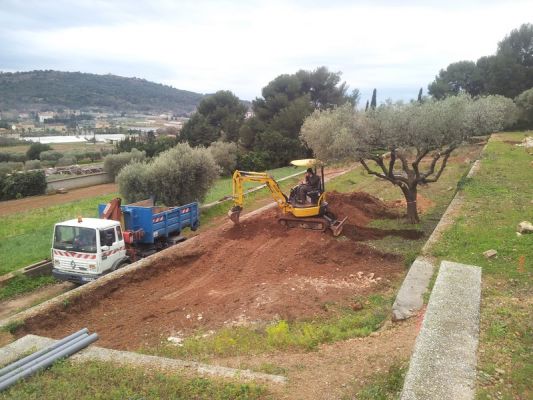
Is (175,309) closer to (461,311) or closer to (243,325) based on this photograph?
(243,325)

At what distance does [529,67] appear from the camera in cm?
5481

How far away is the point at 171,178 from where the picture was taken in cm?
2206

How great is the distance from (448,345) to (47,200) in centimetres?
3618

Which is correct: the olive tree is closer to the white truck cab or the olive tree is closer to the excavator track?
the excavator track

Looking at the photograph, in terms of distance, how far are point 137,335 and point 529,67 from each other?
60.5 meters

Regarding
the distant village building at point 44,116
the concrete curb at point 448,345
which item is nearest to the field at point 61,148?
the concrete curb at point 448,345

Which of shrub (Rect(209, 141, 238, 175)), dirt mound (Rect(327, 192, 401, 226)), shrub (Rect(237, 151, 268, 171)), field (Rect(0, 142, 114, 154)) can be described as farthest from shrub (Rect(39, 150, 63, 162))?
dirt mound (Rect(327, 192, 401, 226))

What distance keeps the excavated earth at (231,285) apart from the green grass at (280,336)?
0.46 metres

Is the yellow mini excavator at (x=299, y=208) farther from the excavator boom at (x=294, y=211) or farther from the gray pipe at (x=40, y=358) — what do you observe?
the gray pipe at (x=40, y=358)

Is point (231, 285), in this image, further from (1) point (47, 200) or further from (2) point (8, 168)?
(2) point (8, 168)

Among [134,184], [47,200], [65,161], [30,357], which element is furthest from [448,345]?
[65,161]

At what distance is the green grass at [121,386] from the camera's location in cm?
604

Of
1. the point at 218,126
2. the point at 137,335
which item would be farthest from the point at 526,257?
the point at 218,126

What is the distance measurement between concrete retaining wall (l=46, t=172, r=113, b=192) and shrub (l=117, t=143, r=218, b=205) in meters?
22.7
